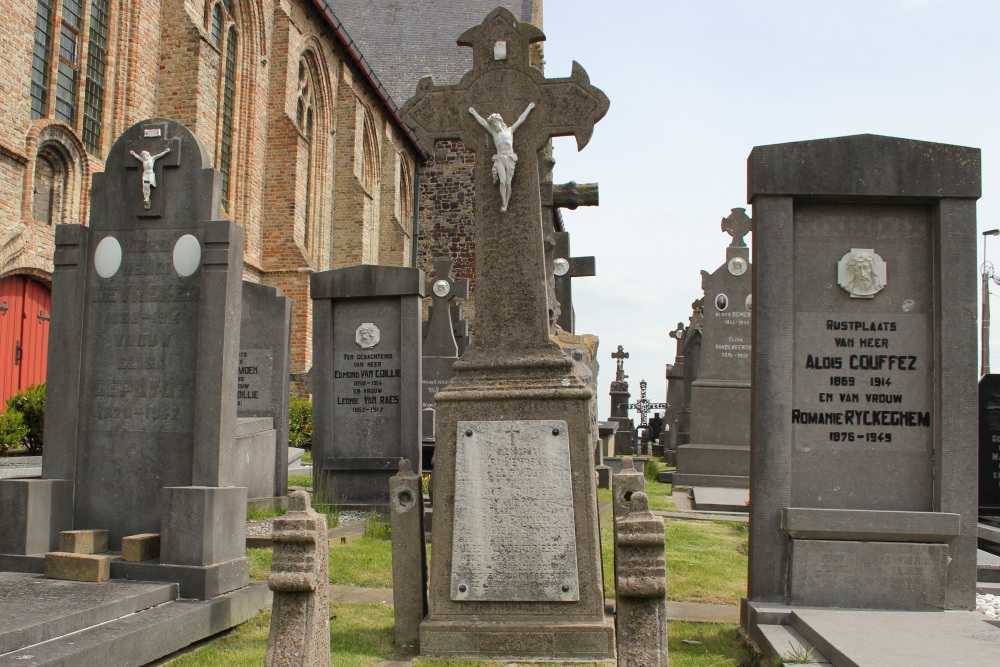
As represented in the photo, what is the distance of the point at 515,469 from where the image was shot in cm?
460

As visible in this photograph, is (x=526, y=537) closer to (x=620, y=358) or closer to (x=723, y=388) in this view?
(x=723, y=388)

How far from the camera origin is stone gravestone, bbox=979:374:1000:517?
846cm

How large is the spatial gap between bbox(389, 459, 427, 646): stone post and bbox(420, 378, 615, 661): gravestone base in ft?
0.40

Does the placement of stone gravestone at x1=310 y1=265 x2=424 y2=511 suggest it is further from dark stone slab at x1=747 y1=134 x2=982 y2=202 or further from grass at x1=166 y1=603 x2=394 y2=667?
dark stone slab at x1=747 y1=134 x2=982 y2=202

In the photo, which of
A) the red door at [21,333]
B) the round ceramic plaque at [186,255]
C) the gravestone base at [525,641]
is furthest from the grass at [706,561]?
the red door at [21,333]

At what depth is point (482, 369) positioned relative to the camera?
15.9 feet

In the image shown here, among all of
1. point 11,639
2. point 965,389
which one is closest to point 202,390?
point 11,639

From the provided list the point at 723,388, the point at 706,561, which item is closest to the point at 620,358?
the point at 723,388

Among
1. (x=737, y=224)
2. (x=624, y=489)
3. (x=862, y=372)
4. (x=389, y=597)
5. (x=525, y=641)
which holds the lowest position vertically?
(x=389, y=597)

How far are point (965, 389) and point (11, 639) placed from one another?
A: 16.6ft

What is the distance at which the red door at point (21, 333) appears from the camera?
47.4 ft

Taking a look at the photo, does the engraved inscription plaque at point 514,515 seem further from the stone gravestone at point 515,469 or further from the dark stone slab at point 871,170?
the dark stone slab at point 871,170

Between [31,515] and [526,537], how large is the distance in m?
3.13

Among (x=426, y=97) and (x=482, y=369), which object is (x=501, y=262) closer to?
(x=482, y=369)
